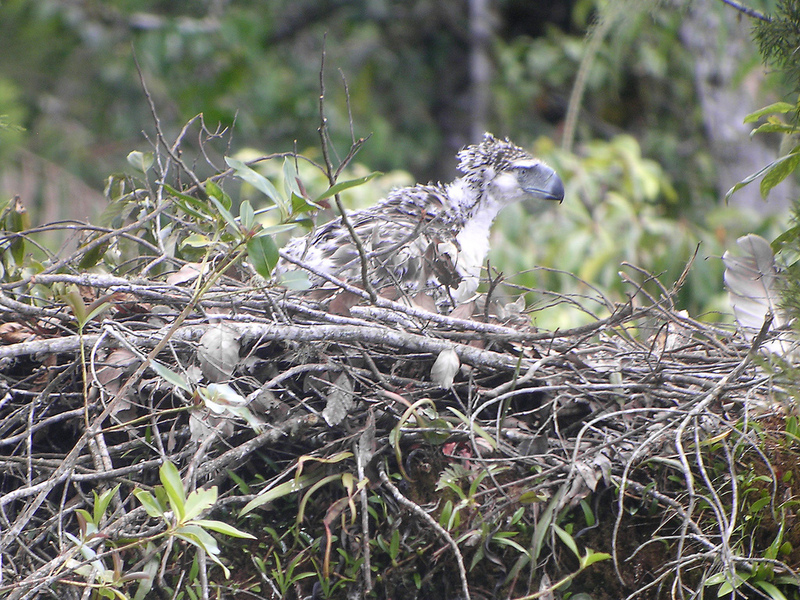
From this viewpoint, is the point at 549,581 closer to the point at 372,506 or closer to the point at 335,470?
the point at 372,506

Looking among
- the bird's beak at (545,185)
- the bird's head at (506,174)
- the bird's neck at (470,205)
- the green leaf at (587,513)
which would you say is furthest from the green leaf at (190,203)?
the bird's beak at (545,185)

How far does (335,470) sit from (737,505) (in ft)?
3.40

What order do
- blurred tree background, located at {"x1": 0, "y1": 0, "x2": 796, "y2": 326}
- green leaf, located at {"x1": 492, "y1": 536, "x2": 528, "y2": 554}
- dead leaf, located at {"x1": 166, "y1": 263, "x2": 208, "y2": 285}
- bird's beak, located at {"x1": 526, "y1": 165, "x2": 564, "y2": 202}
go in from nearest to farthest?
green leaf, located at {"x1": 492, "y1": 536, "x2": 528, "y2": 554} → dead leaf, located at {"x1": 166, "y1": 263, "x2": 208, "y2": 285} → bird's beak, located at {"x1": 526, "y1": 165, "x2": 564, "y2": 202} → blurred tree background, located at {"x1": 0, "y1": 0, "x2": 796, "y2": 326}

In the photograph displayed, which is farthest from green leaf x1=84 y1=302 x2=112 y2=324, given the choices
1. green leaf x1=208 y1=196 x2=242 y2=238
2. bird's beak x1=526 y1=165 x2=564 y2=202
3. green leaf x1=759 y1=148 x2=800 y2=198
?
bird's beak x1=526 y1=165 x2=564 y2=202

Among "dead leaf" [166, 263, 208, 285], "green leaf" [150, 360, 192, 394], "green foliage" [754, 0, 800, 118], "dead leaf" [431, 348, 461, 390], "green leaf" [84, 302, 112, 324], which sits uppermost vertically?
"green foliage" [754, 0, 800, 118]

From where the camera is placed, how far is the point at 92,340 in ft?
6.12

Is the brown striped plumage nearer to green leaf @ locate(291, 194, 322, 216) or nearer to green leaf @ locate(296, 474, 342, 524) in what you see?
green leaf @ locate(291, 194, 322, 216)

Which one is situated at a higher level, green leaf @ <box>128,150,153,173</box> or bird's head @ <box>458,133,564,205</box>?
green leaf @ <box>128,150,153,173</box>

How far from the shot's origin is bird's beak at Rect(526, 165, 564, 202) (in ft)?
12.1

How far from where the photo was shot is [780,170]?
1.91 meters

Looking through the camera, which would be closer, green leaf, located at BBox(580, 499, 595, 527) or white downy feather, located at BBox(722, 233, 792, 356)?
green leaf, located at BBox(580, 499, 595, 527)

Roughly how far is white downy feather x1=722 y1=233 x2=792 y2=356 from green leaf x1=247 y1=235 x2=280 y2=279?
1463 mm

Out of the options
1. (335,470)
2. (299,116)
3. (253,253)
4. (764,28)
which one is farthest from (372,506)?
(299,116)

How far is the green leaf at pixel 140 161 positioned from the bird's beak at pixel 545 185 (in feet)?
6.23
